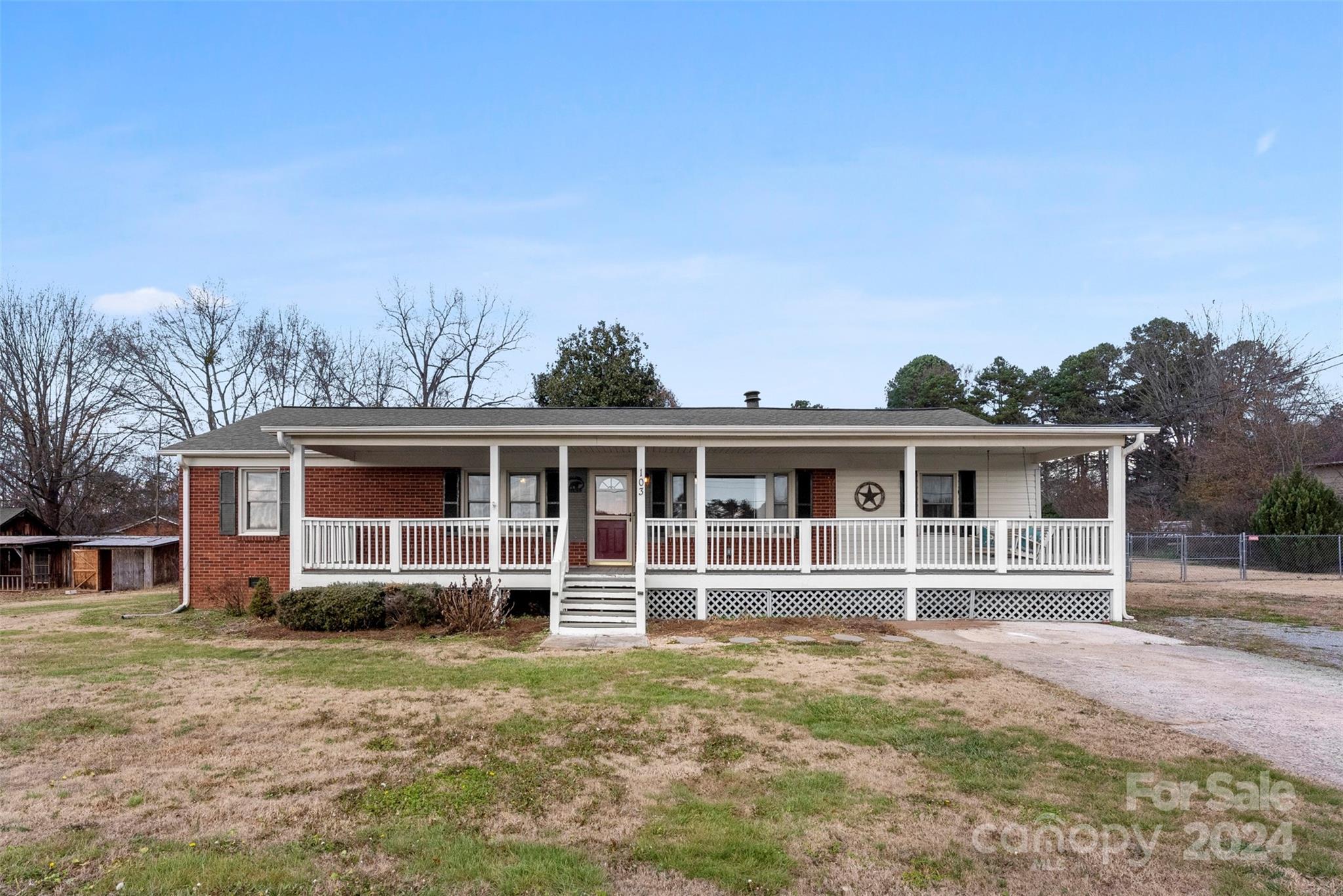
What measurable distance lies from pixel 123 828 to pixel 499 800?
2084mm

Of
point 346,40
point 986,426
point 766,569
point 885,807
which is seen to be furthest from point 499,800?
point 346,40

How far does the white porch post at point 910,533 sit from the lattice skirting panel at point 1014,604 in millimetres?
397

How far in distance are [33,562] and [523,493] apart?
18.2m

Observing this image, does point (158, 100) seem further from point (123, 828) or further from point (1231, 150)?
point (1231, 150)

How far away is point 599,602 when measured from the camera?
12.0 m

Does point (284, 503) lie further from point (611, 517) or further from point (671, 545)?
point (671, 545)

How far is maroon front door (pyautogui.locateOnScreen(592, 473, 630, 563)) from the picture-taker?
1458 cm

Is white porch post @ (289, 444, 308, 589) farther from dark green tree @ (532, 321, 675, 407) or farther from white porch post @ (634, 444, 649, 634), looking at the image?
dark green tree @ (532, 321, 675, 407)

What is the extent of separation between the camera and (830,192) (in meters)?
20.1

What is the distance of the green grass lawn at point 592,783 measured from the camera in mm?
3553

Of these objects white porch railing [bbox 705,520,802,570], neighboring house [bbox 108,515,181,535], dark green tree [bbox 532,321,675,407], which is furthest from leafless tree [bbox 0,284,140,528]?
white porch railing [bbox 705,520,802,570]

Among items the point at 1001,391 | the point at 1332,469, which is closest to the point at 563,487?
the point at 1332,469

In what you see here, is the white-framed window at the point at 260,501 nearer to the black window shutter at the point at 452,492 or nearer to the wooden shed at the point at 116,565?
the black window shutter at the point at 452,492

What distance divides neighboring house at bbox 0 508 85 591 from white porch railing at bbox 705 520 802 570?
70.0 feet
